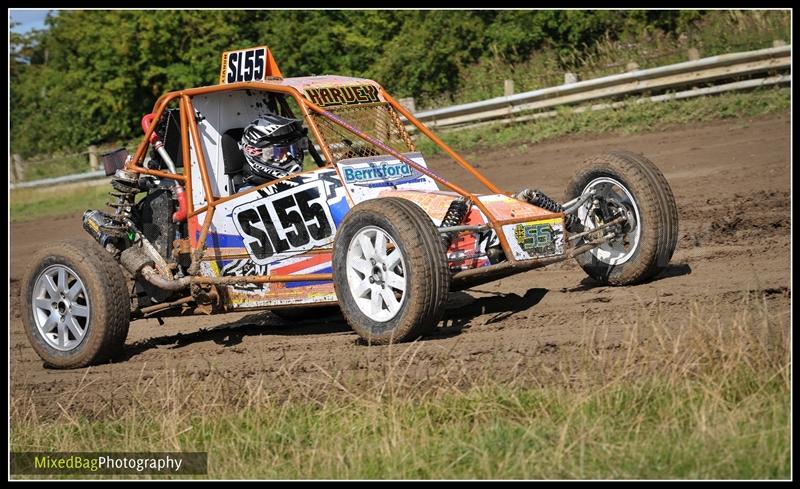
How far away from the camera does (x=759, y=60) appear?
16.3 m

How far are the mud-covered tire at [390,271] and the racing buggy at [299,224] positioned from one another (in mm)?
12

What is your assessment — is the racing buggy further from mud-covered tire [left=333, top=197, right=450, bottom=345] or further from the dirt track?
the dirt track

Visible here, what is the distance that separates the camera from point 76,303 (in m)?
7.77

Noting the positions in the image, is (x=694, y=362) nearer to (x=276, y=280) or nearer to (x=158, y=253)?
(x=276, y=280)

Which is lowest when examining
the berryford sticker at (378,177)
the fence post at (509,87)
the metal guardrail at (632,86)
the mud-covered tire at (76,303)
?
the mud-covered tire at (76,303)

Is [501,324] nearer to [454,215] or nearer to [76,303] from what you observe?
[454,215]

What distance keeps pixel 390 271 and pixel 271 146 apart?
1.71 meters

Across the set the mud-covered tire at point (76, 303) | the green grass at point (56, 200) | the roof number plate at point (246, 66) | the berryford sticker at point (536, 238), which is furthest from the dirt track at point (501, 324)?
the green grass at point (56, 200)

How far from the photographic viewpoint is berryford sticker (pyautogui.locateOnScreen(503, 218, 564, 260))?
270 inches

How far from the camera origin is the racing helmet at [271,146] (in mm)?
7738

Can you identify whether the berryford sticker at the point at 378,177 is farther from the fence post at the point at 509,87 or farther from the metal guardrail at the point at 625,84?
the fence post at the point at 509,87

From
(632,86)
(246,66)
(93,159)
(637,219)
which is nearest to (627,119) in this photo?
(632,86)

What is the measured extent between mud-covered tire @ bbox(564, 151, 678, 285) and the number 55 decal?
1866 mm

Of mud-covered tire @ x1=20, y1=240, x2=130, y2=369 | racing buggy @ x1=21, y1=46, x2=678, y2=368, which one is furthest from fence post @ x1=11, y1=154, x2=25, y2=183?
mud-covered tire @ x1=20, y1=240, x2=130, y2=369
